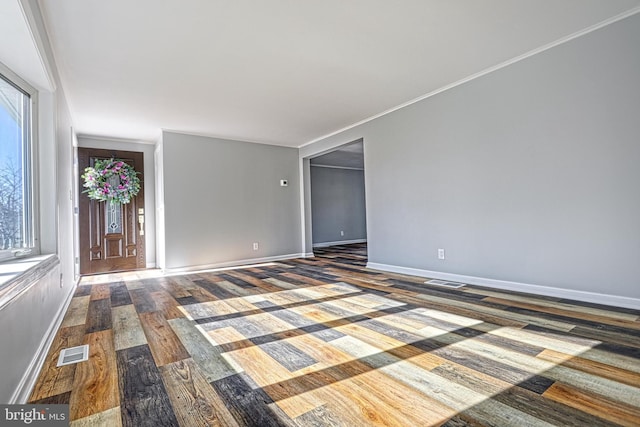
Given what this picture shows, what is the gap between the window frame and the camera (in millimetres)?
2248

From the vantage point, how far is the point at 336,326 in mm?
2348

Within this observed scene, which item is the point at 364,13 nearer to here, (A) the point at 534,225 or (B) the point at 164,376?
(A) the point at 534,225

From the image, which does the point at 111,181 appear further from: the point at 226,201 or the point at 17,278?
the point at 17,278

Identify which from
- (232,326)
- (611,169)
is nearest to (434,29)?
(611,169)

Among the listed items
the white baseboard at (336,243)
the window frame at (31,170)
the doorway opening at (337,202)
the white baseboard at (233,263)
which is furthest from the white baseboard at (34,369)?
the white baseboard at (336,243)

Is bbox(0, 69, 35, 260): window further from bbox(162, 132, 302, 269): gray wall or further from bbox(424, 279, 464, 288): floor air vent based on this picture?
bbox(424, 279, 464, 288): floor air vent

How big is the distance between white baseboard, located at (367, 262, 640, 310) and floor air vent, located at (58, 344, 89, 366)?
3.43 meters

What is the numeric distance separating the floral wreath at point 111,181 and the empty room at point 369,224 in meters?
0.67

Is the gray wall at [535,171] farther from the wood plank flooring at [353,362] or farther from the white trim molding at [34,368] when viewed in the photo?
the white trim molding at [34,368]

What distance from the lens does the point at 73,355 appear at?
196 centimetres

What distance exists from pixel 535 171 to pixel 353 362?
2528mm

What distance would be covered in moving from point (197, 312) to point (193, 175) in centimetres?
300

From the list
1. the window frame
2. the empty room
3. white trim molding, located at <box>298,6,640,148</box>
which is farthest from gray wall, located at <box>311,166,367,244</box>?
the window frame

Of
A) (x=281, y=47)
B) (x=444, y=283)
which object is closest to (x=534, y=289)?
(x=444, y=283)
